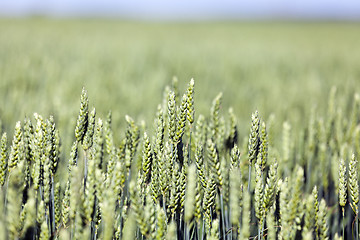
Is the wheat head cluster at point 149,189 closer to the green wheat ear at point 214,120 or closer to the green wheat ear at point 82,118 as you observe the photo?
the green wheat ear at point 82,118

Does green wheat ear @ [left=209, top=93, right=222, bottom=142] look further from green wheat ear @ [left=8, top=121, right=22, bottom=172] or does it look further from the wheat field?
green wheat ear @ [left=8, top=121, right=22, bottom=172]

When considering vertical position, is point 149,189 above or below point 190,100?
below

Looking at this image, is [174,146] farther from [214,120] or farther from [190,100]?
[214,120]

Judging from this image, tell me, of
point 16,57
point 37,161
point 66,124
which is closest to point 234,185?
point 37,161

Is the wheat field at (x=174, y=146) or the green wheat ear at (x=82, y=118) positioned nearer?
the wheat field at (x=174, y=146)

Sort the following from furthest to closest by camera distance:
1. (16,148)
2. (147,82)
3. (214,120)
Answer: (147,82) < (214,120) < (16,148)

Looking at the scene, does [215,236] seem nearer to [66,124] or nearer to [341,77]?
[66,124]

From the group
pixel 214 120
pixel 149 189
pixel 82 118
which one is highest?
pixel 214 120

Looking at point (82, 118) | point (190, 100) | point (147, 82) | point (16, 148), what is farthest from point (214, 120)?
point (147, 82)

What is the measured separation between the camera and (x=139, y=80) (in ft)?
11.6

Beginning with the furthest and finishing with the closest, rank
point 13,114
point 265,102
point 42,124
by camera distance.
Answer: point 265,102, point 13,114, point 42,124

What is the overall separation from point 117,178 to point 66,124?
118cm

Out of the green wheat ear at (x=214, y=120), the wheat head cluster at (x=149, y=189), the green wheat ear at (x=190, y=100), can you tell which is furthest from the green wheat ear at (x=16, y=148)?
the green wheat ear at (x=214, y=120)

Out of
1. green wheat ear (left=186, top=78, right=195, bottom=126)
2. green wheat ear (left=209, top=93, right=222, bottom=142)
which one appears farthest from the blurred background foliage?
green wheat ear (left=186, top=78, right=195, bottom=126)
